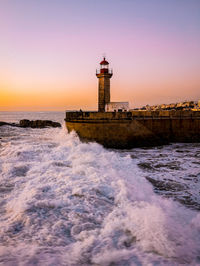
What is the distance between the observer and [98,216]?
12.7ft

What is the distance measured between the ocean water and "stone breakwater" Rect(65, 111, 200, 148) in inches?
213

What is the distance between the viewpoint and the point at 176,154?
33.4ft

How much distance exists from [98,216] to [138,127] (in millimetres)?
9450

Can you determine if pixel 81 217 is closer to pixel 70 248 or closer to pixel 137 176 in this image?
pixel 70 248

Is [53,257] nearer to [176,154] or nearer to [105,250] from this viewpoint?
[105,250]

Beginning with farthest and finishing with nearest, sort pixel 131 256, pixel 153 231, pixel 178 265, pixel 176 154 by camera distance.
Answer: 1. pixel 176 154
2. pixel 153 231
3. pixel 131 256
4. pixel 178 265

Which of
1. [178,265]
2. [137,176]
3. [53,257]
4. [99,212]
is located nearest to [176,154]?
[137,176]

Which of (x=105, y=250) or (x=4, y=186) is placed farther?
(x=4, y=186)

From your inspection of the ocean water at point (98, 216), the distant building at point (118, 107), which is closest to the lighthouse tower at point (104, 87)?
the distant building at point (118, 107)

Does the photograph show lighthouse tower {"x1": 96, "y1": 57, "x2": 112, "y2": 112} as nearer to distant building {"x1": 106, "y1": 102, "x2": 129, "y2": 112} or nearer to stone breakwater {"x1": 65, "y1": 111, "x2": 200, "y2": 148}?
distant building {"x1": 106, "y1": 102, "x2": 129, "y2": 112}

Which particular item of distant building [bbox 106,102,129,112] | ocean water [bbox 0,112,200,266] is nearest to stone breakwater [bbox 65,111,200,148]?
distant building [bbox 106,102,129,112]

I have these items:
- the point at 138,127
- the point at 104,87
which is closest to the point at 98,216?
the point at 138,127

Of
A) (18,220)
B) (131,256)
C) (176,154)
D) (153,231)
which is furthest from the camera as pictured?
(176,154)

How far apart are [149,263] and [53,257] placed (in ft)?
4.48
